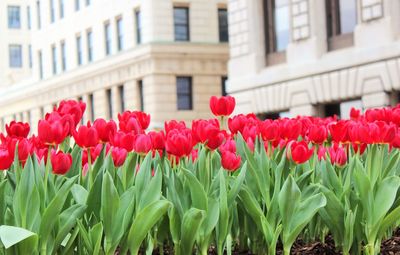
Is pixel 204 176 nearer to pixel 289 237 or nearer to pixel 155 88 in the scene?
pixel 289 237

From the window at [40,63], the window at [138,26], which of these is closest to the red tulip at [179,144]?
the window at [138,26]

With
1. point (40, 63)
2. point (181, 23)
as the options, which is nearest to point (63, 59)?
point (40, 63)

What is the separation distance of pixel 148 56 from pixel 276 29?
13.8 meters

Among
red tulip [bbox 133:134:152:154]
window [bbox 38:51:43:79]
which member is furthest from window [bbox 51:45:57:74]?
red tulip [bbox 133:134:152:154]

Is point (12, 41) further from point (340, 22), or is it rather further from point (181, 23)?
point (340, 22)

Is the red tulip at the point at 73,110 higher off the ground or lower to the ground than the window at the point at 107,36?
lower

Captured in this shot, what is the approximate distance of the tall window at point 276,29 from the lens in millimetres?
27938

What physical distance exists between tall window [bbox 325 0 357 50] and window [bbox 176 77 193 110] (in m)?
16.8

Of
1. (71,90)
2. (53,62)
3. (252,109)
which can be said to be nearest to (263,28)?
(252,109)

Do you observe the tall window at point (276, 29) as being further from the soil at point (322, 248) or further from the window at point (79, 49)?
the soil at point (322, 248)

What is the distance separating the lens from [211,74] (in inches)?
1666

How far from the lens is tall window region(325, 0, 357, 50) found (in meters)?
24.9

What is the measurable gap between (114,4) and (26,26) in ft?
109

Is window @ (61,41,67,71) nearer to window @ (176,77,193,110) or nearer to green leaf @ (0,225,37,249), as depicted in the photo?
window @ (176,77,193,110)
